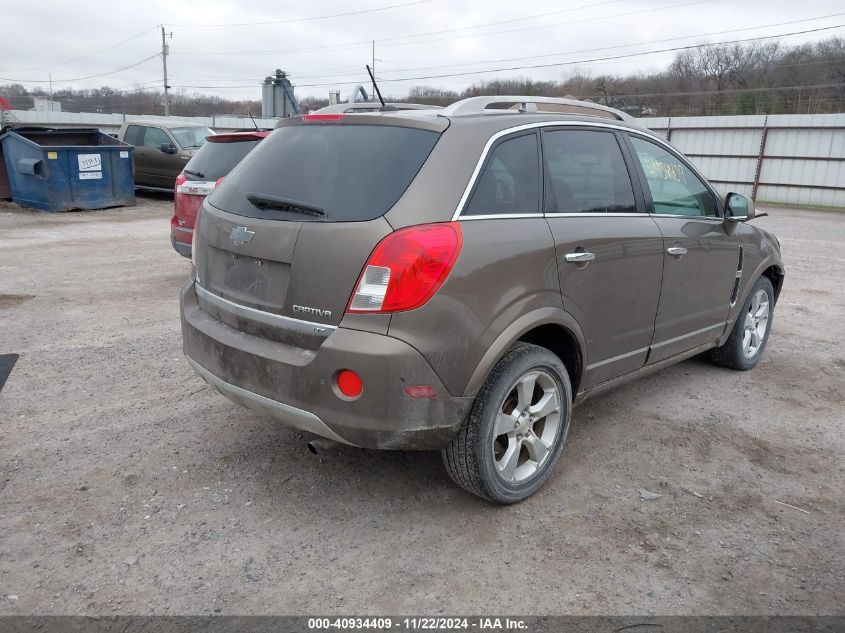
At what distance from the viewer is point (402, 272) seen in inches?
107

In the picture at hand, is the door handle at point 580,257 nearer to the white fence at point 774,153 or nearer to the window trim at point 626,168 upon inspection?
the window trim at point 626,168

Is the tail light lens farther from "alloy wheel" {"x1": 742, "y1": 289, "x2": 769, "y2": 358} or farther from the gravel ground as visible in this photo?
"alloy wheel" {"x1": 742, "y1": 289, "x2": 769, "y2": 358}

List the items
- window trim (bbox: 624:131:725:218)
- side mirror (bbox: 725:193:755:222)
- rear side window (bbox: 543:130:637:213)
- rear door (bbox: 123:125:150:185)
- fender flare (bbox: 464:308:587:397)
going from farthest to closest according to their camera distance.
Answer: rear door (bbox: 123:125:150:185)
side mirror (bbox: 725:193:755:222)
window trim (bbox: 624:131:725:218)
rear side window (bbox: 543:130:637:213)
fender flare (bbox: 464:308:587:397)

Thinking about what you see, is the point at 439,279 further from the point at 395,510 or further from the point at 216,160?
the point at 216,160

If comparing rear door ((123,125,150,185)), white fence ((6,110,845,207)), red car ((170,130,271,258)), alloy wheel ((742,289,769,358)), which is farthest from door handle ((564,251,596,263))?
white fence ((6,110,845,207))

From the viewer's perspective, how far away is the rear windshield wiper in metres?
2.96

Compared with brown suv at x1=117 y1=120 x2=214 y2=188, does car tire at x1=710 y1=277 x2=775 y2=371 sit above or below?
below

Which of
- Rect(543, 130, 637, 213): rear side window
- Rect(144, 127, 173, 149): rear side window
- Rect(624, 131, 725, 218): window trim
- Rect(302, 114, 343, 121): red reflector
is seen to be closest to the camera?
Rect(302, 114, 343, 121): red reflector

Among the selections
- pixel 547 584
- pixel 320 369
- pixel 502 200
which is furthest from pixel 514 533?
pixel 502 200

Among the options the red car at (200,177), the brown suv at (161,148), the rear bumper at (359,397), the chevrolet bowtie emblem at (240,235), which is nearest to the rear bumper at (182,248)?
the red car at (200,177)

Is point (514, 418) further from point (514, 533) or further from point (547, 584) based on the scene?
point (547, 584)

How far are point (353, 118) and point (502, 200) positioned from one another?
788mm

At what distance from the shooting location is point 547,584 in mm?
2688

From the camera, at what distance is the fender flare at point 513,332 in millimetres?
2900
